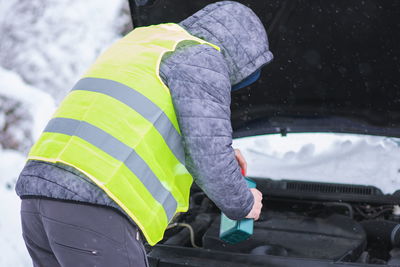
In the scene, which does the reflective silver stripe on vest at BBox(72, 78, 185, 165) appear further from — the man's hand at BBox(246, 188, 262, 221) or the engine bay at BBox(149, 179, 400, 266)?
the engine bay at BBox(149, 179, 400, 266)

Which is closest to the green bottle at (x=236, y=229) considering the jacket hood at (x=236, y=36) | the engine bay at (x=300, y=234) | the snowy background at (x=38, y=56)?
the engine bay at (x=300, y=234)

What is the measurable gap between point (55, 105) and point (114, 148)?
3.85m

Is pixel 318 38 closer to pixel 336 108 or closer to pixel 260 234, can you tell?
pixel 336 108

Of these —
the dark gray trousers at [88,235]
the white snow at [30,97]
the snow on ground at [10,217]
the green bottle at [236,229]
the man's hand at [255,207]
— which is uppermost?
the dark gray trousers at [88,235]

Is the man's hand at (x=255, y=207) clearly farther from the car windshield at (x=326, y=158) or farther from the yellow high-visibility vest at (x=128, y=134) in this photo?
the car windshield at (x=326, y=158)

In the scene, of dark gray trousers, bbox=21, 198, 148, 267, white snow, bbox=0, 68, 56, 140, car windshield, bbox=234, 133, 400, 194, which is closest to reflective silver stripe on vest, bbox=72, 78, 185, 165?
dark gray trousers, bbox=21, 198, 148, 267

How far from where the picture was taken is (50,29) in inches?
248

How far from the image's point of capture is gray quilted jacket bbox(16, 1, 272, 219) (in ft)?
5.36

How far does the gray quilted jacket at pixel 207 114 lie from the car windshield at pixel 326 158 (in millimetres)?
1170

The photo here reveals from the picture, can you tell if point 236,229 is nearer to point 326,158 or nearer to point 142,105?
point 142,105

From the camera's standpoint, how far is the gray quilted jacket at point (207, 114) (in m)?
1.63

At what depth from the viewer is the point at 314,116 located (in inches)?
112

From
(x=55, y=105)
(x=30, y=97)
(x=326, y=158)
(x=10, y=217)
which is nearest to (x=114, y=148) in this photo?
(x=326, y=158)

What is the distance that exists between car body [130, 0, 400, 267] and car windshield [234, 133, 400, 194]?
0.08 metres
